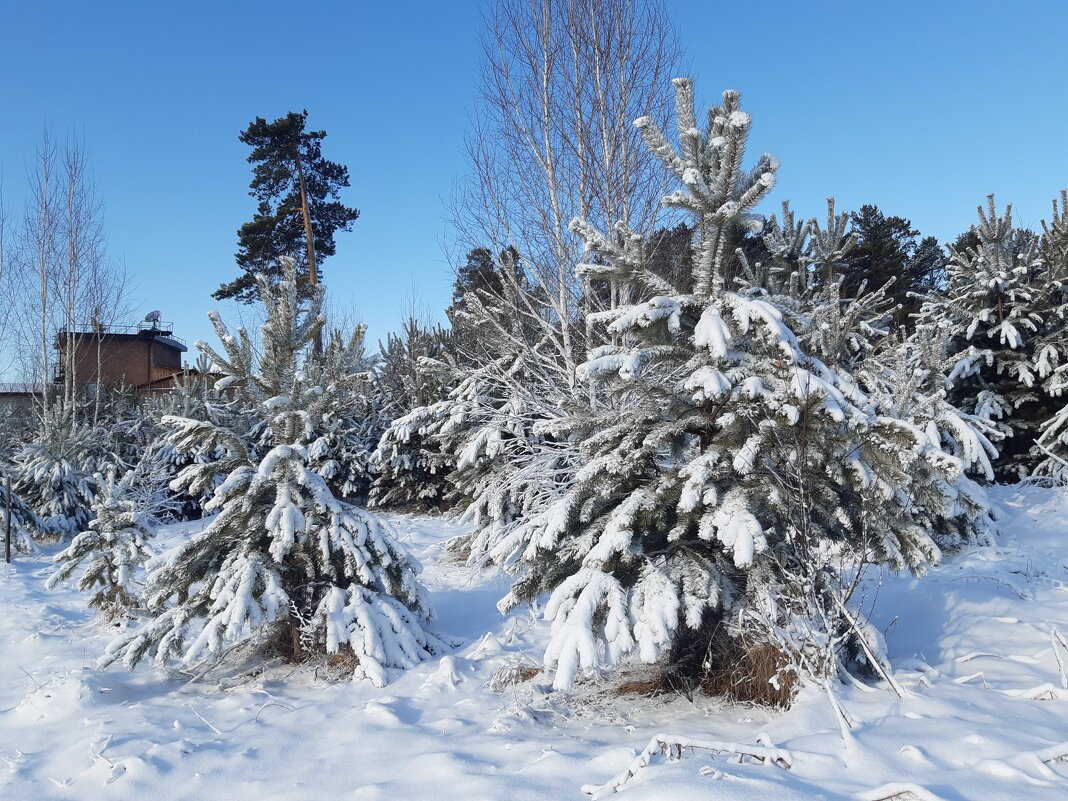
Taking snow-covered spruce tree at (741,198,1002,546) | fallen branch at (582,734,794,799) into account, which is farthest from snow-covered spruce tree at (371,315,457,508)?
fallen branch at (582,734,794,799)

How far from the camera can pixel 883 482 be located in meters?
3.65

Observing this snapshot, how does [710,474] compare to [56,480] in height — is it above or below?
above

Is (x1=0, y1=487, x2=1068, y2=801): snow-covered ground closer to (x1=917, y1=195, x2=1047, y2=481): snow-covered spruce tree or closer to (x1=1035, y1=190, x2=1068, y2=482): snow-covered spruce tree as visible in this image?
(x1=1035, y1=190, x2=1068, y2=482): snow-covered spruce tree

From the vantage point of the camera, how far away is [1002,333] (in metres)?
11.3

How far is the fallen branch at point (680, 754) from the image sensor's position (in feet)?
8.54

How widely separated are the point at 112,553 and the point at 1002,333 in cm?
1310

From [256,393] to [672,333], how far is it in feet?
10.9

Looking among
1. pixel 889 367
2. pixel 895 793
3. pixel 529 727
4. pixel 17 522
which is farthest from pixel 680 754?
pixel 17 522

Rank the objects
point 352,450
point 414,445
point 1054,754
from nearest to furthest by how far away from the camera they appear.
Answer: point 1054,754
point 414,445
point 352,450

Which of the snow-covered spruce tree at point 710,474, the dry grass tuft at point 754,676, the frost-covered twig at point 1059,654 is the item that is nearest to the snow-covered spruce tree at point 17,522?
the snow-covered spruce tree at point 710,474

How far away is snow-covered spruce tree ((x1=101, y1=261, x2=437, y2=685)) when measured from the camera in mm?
4543

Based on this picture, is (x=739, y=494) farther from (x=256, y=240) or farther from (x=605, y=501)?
(x=256, y=240)

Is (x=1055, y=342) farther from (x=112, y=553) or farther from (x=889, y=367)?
(x=112, y=553)

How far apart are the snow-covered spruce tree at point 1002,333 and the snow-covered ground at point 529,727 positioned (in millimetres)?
6938
